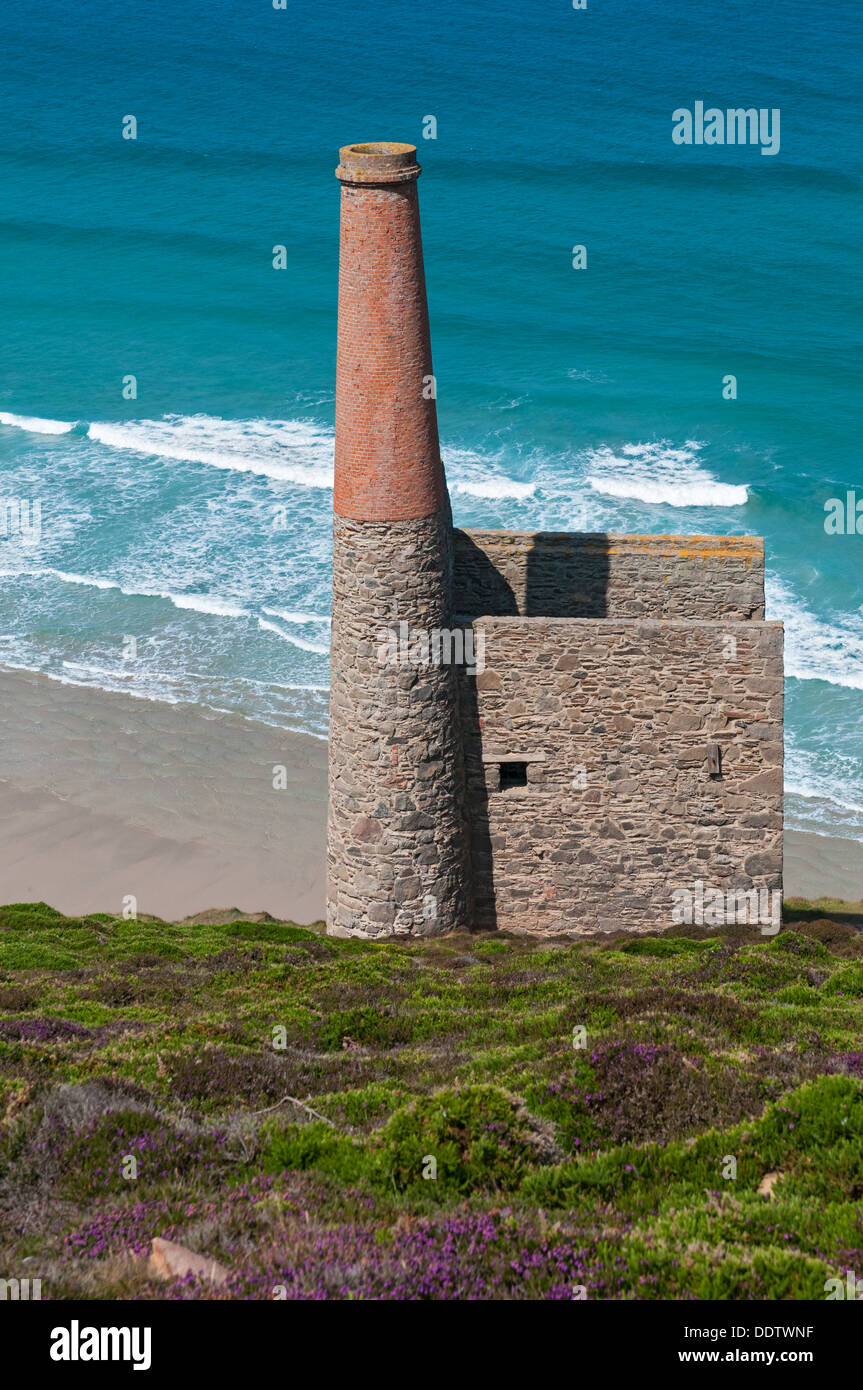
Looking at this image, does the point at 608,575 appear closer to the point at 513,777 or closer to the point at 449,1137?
the point at 513,777

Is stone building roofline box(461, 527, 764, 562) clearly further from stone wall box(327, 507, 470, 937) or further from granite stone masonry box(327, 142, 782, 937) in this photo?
stone wall box(327, 507, 470, 937)

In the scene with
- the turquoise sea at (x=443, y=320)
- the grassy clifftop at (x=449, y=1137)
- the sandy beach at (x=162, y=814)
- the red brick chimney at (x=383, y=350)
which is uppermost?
the turquoise sea at (x=443, y=320)

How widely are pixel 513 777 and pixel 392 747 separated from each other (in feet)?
8.17

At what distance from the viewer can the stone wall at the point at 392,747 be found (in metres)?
21.0

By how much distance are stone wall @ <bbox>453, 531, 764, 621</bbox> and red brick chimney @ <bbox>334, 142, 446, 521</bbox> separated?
3.66 meters

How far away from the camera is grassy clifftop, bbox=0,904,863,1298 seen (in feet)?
30.2

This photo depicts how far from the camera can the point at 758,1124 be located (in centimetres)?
1148

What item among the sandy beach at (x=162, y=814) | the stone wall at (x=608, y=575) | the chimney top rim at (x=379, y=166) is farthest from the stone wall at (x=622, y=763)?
the sandy beach at (x=162, y=814)

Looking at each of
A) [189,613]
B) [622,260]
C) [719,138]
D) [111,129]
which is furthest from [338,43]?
[189,613]

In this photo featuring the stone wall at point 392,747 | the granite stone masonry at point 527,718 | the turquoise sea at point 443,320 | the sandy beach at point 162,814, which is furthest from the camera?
the turquoise sea at point 443,320

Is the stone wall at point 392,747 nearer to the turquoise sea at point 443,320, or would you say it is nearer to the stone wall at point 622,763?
the stone wall at point 622,763

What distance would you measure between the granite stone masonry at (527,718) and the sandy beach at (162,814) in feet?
28.3

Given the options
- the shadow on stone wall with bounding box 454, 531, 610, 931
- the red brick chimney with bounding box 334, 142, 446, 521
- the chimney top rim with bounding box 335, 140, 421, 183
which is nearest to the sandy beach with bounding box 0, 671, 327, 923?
the shadow on stone wall with bounding box 454, 531, 610, 931
